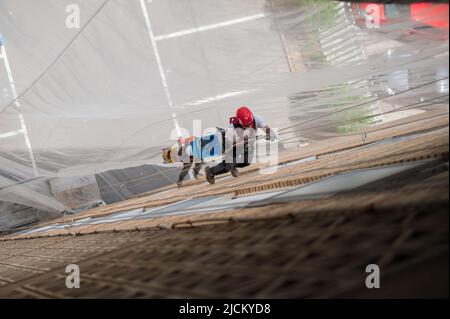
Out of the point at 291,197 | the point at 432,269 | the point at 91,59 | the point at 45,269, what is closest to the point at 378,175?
the point at 291,197

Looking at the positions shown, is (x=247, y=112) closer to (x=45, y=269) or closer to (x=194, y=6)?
(x=194, y=6)

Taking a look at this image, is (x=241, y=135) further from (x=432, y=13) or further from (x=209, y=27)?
(x=432, y=13)

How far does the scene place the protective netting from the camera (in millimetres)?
3635

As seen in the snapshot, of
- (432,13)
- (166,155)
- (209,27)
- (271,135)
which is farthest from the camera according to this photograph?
(166,155)

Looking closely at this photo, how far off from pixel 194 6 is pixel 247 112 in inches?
40.0

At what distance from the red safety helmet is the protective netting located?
83 millimetres

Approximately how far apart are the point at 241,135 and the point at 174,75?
0.82m

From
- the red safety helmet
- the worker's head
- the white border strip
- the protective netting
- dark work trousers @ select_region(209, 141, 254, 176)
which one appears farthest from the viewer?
the worker's head

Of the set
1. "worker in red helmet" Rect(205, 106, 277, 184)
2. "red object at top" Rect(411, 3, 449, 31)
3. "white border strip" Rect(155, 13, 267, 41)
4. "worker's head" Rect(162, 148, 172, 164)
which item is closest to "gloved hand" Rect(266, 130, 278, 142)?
"worker in red helmet" Rect(205, 106, 277, 184)

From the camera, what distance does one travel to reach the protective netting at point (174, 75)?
3.63 metres

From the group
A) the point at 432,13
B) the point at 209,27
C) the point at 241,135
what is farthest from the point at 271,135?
the point at 432,13

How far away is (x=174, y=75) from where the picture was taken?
4.57 meters

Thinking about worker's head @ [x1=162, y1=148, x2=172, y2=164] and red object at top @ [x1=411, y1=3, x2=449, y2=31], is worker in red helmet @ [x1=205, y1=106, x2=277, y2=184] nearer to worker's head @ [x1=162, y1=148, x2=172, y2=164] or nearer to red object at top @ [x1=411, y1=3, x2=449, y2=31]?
worker's head @ [x1=162, y1=148, x2=172, y2=164]

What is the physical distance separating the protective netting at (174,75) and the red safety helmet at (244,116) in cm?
8
